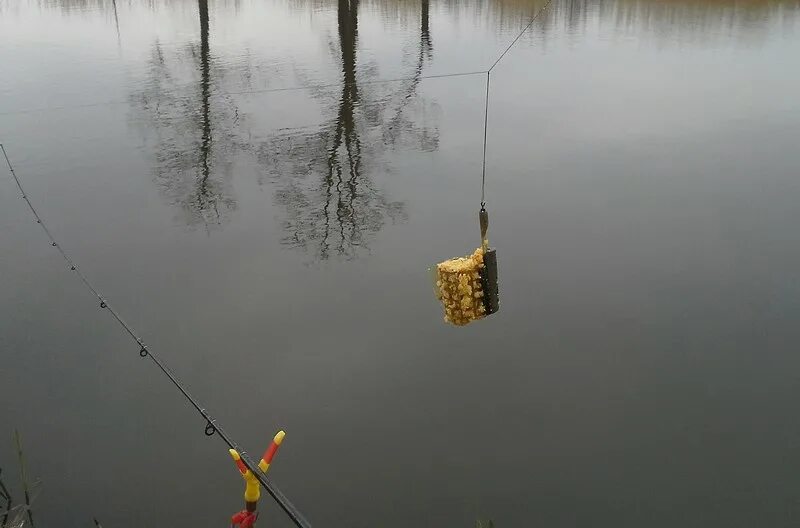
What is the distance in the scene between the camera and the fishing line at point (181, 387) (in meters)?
3.34

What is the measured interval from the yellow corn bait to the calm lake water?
151cm

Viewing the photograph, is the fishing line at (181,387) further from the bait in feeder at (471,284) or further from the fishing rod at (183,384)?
the bait in feeder at (471,284)

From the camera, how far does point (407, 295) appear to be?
842 cm

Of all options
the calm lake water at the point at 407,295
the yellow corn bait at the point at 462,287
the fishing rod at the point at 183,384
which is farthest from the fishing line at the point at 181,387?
the yellow corn bait at the point at 462,287

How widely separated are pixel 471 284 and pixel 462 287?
0.08m

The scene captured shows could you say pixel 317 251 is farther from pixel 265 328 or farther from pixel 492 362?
pixel 492 362

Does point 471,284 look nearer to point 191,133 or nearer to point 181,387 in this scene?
point 181,387

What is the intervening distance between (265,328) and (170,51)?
1506cm

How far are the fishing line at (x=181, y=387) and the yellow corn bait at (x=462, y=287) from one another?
5.24 feet

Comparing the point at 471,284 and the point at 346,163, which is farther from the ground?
the point at 471,284

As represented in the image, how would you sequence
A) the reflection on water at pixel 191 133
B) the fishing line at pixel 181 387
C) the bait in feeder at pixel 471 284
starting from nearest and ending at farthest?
the fishing line at pixel 181 387
the bait in feeder at pixel 471 284
the reflection on water at pixel 191 133

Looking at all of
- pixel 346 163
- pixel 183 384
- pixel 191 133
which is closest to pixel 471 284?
pixel 183 384

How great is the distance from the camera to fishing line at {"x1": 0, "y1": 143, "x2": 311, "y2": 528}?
3.34m

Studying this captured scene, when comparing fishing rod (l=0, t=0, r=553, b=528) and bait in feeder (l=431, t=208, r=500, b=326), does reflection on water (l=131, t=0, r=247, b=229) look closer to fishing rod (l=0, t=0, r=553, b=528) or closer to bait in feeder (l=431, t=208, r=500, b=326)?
fishing rod (l=0, t=0, r=553, b=528)
